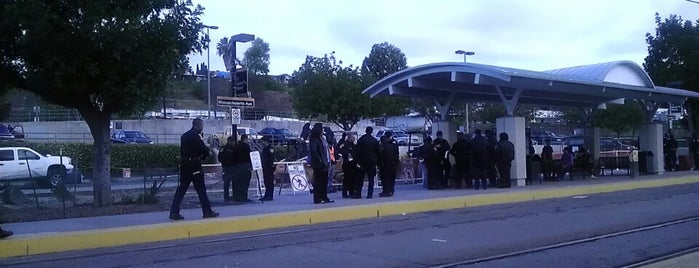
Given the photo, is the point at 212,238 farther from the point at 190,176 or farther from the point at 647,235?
the point at 647,235

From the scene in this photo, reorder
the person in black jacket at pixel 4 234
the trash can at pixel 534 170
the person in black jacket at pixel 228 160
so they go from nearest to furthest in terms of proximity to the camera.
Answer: the person in black jacket at pixel 4 234, the person in black jacket at pixel 228 160, the trash can at pixel 534 170

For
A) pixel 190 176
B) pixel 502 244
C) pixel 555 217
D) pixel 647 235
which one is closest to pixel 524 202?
pixel 555 217

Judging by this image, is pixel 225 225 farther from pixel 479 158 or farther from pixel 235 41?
pixel 479 158

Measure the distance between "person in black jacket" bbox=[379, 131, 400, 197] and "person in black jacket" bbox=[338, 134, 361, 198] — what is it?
2.48ft

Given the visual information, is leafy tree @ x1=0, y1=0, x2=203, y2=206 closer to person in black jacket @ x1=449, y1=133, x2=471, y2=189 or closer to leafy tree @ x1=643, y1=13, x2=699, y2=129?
person in black jacket @ x1=449, y1=133, x2=471, y2=189

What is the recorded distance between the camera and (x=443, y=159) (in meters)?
21.5

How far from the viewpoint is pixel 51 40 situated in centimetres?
1415

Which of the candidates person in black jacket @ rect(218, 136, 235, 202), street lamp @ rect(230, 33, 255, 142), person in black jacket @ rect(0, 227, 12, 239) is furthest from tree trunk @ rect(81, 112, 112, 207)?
person in black jacket @ rect(0, 227, 12, 239)

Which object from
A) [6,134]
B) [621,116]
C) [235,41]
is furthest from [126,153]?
[621,116]

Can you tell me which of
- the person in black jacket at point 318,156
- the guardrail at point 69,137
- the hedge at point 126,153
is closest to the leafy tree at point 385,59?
the guardrail at point 69,137

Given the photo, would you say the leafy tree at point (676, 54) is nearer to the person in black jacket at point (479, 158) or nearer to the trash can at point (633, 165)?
the trash can at point (633, 165)

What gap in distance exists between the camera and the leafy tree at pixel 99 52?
46.4 ft

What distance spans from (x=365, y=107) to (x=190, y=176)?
34622mm

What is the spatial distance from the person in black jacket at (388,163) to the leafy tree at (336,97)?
92.3 ft
